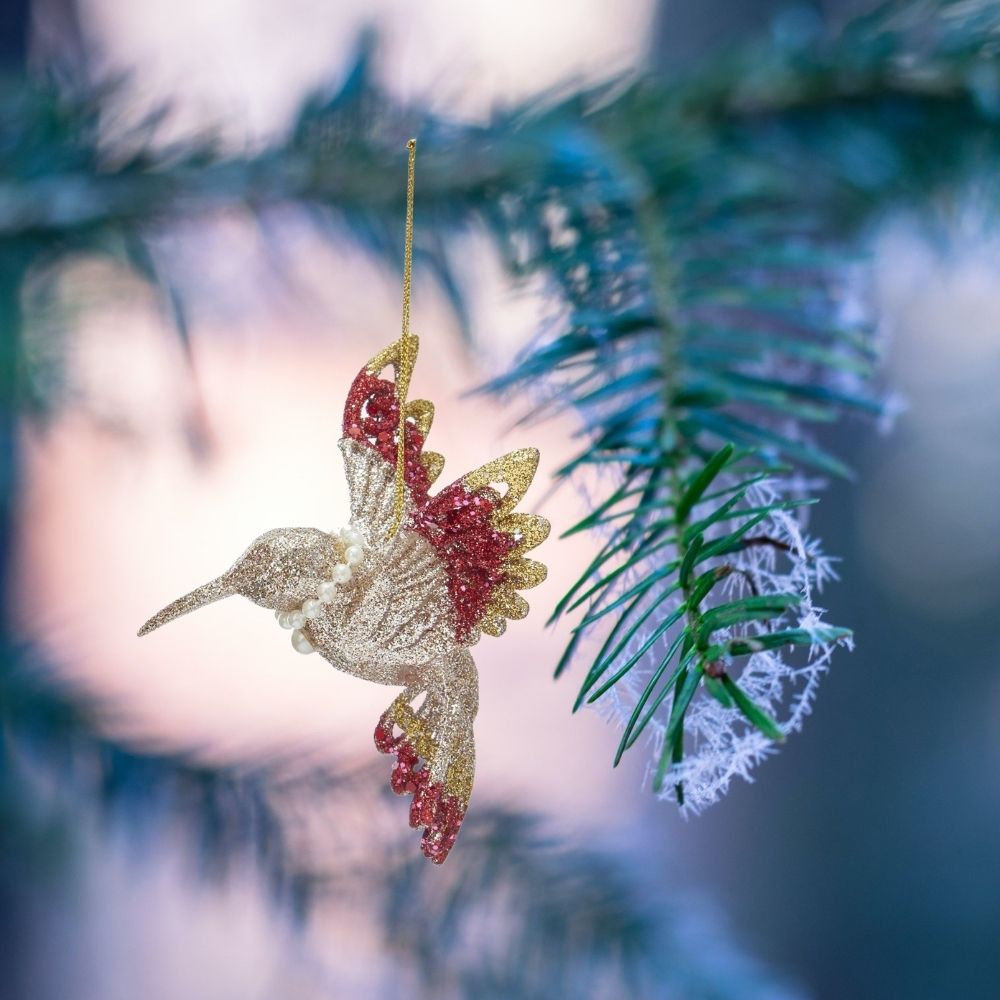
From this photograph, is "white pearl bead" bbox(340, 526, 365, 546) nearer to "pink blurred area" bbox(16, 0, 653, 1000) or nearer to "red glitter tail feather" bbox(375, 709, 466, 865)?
"red glitter tail feather" bbox(375, 709, 466, 865)

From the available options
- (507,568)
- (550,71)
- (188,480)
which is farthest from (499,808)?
(550,71)

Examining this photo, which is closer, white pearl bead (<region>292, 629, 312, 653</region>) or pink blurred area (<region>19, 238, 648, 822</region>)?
white pearl bead (<region>292, 629, 312, 653</region>)

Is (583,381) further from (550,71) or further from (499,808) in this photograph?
(550,71)

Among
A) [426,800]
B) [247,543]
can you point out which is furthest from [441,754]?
[247,543]

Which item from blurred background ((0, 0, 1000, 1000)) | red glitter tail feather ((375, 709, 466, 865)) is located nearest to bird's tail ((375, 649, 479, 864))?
red glitter tail feather ((375, 709, 466, 865))

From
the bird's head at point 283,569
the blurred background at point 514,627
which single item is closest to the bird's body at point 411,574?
the bird's head at point 283,569

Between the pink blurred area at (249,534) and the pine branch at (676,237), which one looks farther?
the pink blurred area at (249,534)

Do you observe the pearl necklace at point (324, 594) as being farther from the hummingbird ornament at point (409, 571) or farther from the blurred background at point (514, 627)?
the blurred background at point (514, 627)
